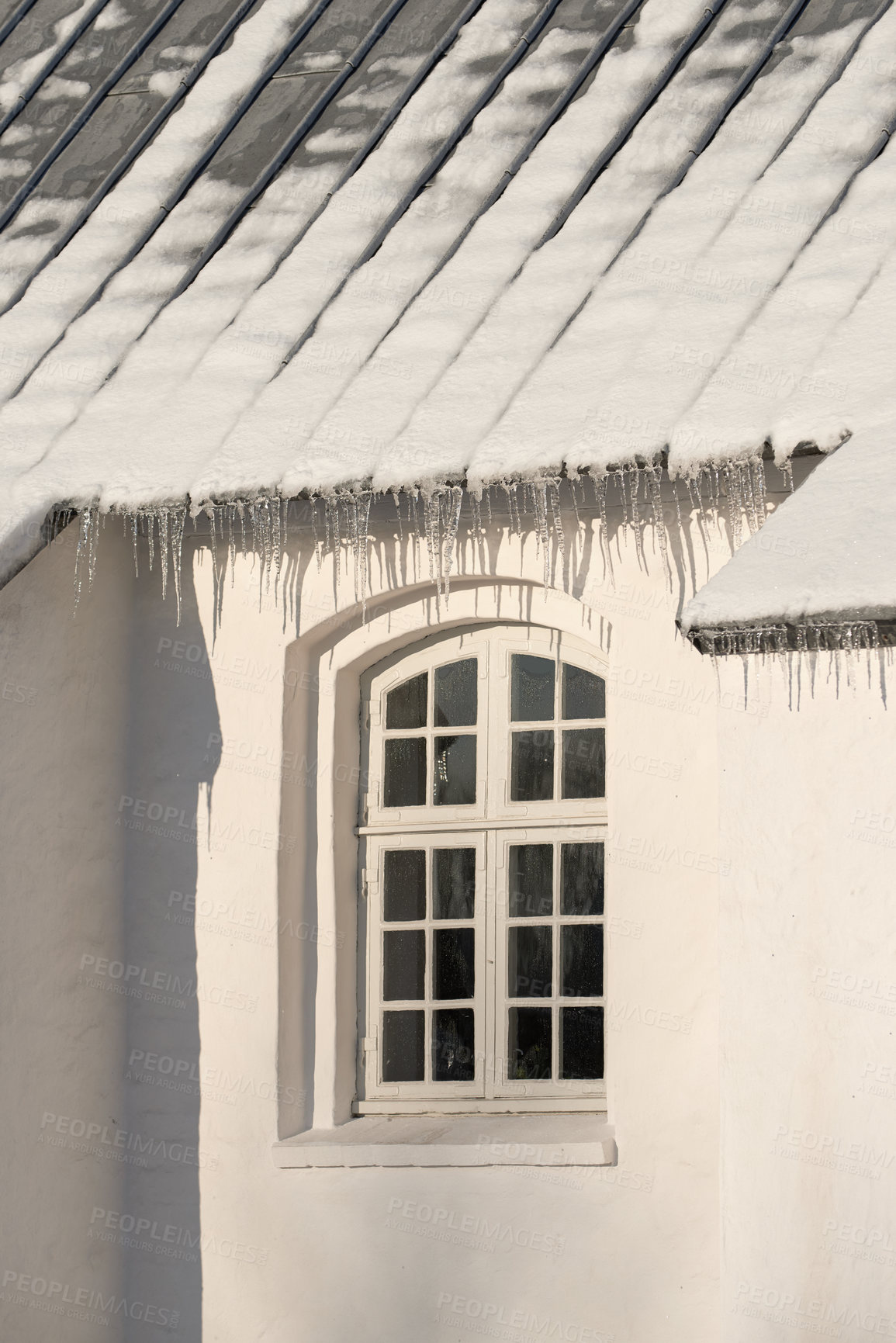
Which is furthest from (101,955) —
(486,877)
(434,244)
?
(434,244)

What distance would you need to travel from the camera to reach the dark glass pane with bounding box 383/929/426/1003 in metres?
6.78

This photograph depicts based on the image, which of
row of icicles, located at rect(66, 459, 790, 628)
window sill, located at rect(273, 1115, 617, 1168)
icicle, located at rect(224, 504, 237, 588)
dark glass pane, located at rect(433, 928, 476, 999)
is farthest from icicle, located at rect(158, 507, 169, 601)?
window sill, located at rect(273, 1115, 617, 1168)

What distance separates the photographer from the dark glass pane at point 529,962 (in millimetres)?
6598

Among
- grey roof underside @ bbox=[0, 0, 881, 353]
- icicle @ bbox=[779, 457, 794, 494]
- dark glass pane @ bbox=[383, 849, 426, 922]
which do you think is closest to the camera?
icicle @ bbox=[779, 457, 794, 494]

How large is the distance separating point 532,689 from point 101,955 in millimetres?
2137

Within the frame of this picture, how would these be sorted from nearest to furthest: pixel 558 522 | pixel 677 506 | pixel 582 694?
pixel 677 506
pixel 558 522
pixel 582 694

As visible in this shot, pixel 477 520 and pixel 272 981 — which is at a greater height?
pixel 477 520

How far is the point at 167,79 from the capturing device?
8188mm

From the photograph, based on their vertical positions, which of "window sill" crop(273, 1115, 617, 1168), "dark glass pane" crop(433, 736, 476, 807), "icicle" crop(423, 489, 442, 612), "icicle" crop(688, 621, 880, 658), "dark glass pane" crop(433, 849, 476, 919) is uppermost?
"icicle" crop(423, 489, 442, 612)

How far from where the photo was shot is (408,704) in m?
6.98

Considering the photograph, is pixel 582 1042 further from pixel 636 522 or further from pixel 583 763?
pixel 636 522


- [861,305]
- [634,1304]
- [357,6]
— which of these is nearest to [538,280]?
[861,305]

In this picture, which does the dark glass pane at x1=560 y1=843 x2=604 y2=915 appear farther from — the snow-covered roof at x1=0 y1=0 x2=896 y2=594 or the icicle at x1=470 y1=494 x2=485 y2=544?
the snow-covered roof at x1=0 y1=0 x2=896 y2=594

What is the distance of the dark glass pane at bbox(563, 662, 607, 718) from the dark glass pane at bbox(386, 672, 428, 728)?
635 millimetres
